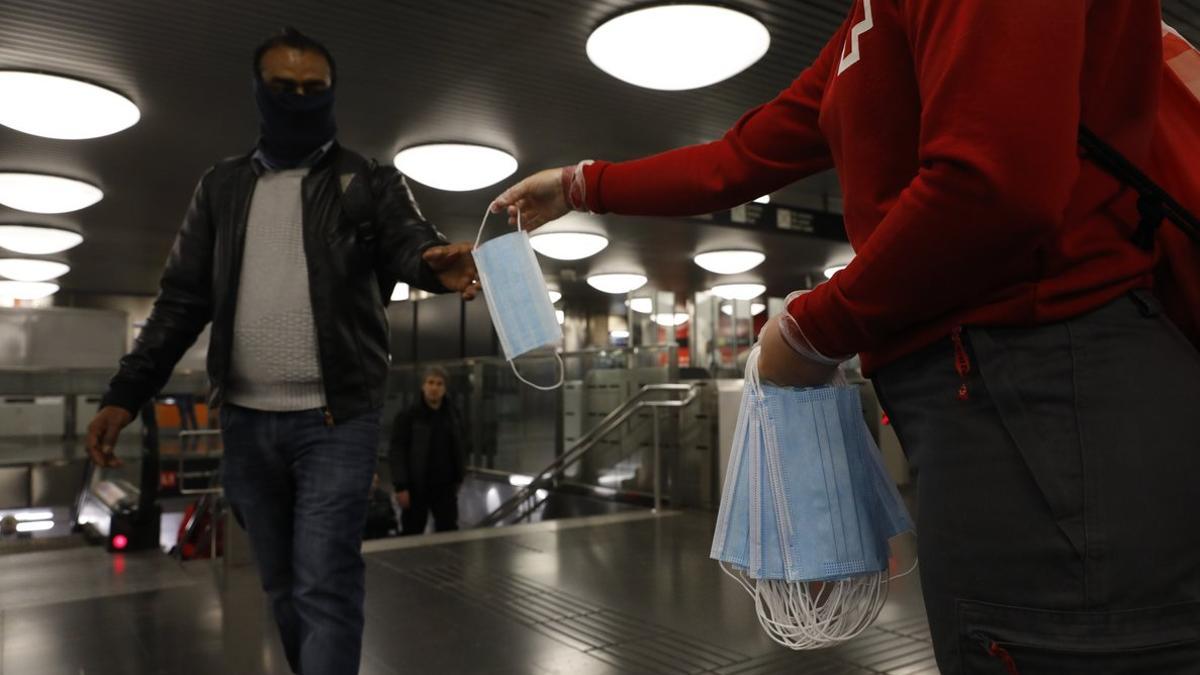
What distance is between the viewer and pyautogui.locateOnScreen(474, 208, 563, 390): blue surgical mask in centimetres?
146

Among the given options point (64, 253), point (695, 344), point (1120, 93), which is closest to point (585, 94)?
point (1120, 93)

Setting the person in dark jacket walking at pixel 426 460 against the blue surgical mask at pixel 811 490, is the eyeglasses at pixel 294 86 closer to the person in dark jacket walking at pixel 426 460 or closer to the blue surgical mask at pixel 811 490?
the blue surgical mask at pixel 811 490

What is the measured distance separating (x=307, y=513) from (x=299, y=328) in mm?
427

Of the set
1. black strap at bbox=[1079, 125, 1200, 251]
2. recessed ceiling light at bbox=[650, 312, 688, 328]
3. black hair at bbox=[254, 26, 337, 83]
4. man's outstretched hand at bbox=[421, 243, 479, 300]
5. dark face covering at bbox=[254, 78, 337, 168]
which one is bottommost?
black strap at bbox=[1079, 125, 1200, 251]

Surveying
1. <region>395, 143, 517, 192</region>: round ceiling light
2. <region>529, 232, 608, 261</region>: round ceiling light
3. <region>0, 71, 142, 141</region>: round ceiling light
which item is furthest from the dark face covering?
<region>529, 232, 608, 261</region>: round ceiling light

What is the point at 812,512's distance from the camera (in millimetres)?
976

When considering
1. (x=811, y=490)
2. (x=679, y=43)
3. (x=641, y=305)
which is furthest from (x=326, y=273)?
(x=641, y=305)

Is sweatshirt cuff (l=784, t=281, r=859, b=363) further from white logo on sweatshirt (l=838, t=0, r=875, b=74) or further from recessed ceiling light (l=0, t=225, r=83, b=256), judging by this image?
recessed ceiling light (l=0, t=225, r=83, b=256)

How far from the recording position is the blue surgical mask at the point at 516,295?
1463 millimetres

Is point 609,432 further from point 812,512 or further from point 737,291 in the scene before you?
point 812,512

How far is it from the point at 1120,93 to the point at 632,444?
327 inches

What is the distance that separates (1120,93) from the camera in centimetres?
80

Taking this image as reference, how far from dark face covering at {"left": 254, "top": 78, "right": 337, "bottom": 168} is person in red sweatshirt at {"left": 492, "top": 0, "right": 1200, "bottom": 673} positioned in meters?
1.61

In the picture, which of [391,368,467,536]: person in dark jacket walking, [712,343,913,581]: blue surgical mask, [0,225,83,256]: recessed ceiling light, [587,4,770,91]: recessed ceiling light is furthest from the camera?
[0,225,83,256]: recessed ceiling light
